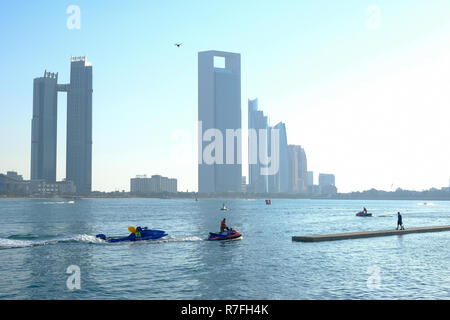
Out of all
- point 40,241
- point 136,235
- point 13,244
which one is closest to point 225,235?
point 136,235

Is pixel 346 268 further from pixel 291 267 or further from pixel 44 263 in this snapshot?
pixel 44 263

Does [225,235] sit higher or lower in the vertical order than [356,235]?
higher

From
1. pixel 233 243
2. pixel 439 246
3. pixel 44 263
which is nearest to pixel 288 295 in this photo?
pixel 44 263

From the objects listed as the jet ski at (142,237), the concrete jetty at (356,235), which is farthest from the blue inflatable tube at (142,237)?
the concrete jetty at (356,235)

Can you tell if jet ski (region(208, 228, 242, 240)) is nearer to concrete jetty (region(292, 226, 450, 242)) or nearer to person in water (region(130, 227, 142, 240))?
concrete jetty (region(292, 226, 450, 242))

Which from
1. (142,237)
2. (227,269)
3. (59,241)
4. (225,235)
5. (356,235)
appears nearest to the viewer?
(227,269)

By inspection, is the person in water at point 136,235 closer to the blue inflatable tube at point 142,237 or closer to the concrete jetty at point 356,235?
the blue inflatable tube at point 142,237

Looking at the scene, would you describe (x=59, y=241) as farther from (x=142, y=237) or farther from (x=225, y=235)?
(x=225, y=235)

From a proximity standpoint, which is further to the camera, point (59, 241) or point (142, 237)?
point (59, 241)

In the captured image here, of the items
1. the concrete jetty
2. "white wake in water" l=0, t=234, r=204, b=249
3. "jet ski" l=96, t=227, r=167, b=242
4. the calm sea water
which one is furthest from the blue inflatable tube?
the concrete jetty

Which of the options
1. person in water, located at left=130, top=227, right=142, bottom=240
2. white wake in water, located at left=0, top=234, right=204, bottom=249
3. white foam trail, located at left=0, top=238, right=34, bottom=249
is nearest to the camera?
white foam trail, located at left=0, top=238, right=34, bottom=249

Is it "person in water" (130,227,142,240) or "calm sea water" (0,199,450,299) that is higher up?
"person in water" (130,227,142,240)

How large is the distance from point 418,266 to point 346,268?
623 centimetres

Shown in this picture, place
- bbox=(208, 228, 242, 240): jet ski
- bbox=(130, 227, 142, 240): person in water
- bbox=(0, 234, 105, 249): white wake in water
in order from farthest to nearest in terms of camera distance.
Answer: bbox=(208, 228, 242, 240): jet ski, bbox=(130, 227, 142, 240): person in water, bbox=(0, 234, 105, 249): white wake in water
